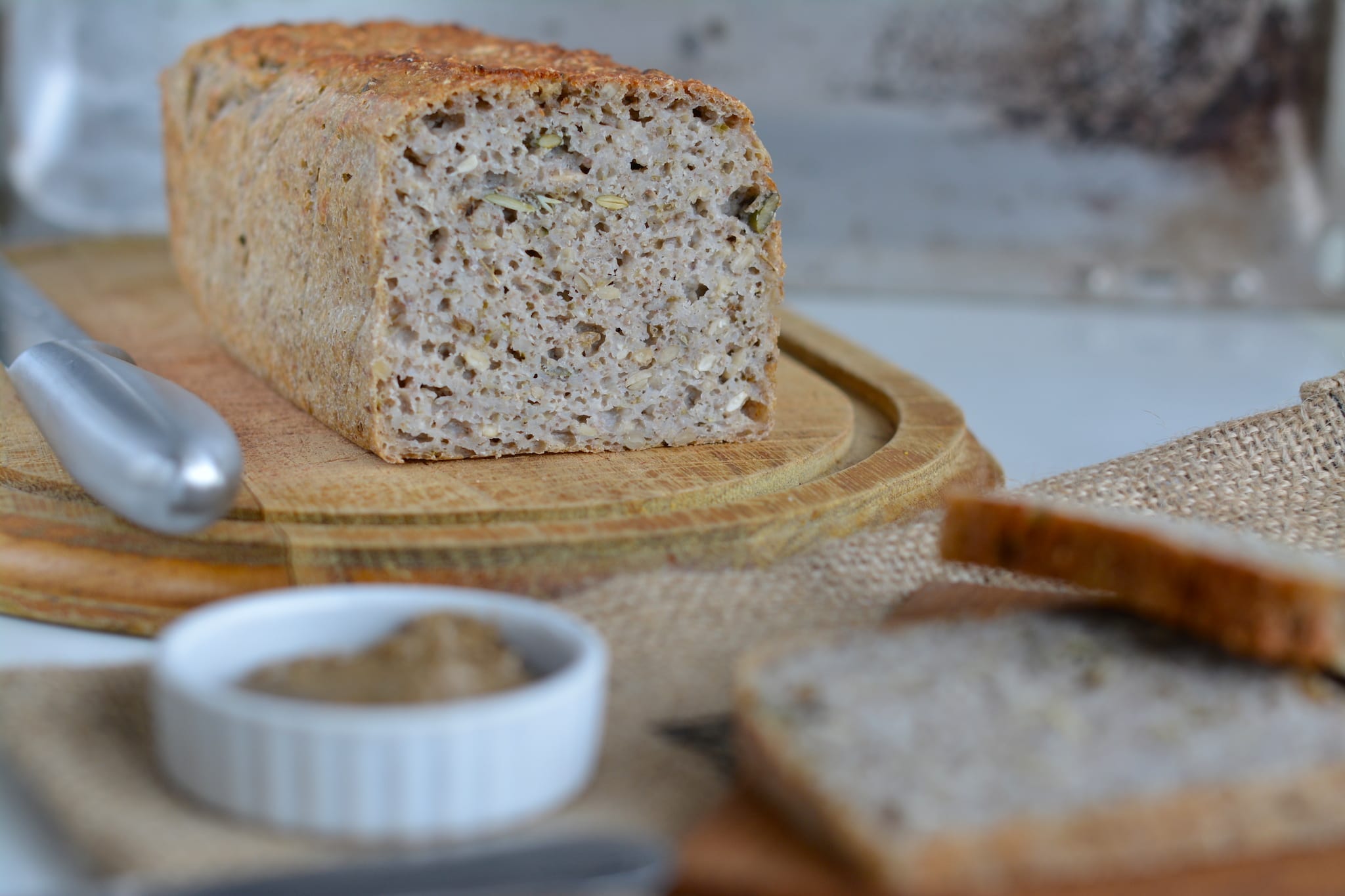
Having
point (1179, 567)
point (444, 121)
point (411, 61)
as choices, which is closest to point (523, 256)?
point (444, 121)

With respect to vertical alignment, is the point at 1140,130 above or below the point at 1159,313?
above

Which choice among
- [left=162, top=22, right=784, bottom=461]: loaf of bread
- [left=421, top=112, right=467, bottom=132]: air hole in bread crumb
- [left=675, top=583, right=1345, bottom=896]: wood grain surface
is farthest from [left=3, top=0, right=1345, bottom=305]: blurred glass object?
[left=675, top=583, right=1345, bottom=896]: wood grain surface

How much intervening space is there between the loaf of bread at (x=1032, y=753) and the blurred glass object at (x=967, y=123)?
14.6ft

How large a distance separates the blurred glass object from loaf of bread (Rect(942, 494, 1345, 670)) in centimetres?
406

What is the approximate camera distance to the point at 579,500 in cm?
274

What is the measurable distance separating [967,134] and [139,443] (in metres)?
4.65

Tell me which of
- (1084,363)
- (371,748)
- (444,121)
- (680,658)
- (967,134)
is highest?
(444,121)

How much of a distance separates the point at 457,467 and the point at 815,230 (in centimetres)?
369

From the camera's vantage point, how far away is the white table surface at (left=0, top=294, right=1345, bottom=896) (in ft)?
14.3

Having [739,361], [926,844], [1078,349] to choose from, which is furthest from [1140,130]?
[926,844]

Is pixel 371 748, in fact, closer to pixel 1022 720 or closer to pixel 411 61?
pixel 1022 720

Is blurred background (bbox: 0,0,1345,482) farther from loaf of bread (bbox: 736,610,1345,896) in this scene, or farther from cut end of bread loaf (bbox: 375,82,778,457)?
loaf of bread (bbox: 736,610,1345,896)

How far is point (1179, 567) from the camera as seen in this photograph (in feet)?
6.73

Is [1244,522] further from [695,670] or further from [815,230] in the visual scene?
[815,230]
